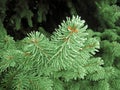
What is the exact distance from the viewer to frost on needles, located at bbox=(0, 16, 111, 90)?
1.05 metres

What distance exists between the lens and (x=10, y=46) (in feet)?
4.92

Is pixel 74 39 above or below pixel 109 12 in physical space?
below

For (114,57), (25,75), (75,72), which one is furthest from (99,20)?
(25,75)

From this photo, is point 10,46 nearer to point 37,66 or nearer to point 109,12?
point 37,66

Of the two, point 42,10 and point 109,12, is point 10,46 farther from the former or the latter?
point 109,12

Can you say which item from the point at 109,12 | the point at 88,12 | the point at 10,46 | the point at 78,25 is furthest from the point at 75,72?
the point at 109,12

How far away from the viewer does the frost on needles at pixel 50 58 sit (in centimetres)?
105

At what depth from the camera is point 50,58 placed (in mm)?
1160

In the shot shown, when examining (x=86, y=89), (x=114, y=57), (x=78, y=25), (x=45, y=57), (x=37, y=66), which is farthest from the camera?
(x=114, y=57)

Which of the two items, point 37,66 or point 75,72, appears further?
point 75,72

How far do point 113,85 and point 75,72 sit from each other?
622 millimetres

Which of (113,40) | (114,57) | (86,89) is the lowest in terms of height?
(86,89)

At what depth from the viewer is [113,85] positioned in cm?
200

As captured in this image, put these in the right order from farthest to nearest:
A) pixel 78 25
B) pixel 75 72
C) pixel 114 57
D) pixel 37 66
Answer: pixel 114 57, pixel 75 72, pixel 37 66, pixel 78 25
